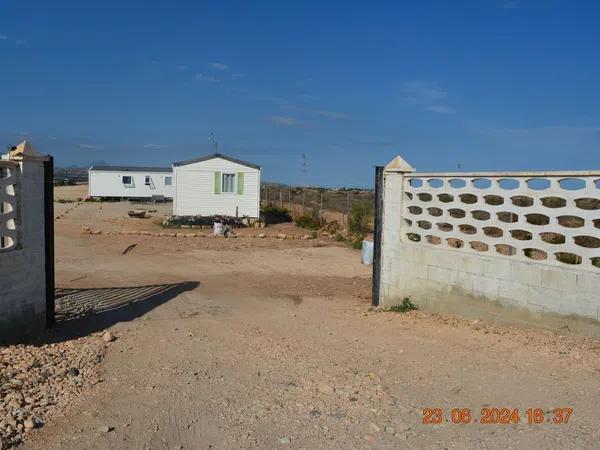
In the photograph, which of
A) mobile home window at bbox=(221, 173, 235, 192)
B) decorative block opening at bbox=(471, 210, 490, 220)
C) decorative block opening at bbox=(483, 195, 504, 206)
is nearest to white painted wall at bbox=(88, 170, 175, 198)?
mobile home window at bbox=(221, 173, 235, 192)

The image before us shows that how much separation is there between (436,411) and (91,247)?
1308 cm

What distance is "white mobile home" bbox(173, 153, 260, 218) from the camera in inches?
936

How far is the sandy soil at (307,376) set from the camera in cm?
356

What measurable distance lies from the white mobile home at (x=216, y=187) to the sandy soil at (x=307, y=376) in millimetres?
15064

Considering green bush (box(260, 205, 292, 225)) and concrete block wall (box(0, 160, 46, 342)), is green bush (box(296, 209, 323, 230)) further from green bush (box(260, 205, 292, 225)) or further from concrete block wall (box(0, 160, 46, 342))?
concrete block wall (box(0, 160, 46, 342))

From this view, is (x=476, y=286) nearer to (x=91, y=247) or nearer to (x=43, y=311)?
(x=43, y=311)

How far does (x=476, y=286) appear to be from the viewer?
21.6ft

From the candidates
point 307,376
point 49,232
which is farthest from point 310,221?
point 307,376

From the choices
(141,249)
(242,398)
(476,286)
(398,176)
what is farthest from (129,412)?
(141,249)

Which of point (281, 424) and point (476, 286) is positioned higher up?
point (476, 286)

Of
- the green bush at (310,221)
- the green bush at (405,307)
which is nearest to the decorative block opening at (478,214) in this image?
the green bush at (405,307)

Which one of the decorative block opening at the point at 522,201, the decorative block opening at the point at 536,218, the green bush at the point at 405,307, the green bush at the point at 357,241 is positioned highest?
the decorative block opening at the point at 522,201

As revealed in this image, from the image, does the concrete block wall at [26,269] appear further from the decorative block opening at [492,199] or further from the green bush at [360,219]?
the green bush at [360,219]

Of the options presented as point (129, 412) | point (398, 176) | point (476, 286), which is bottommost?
point (129, 412)
